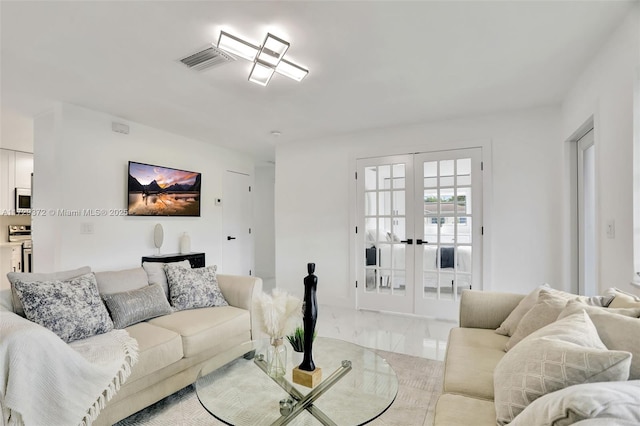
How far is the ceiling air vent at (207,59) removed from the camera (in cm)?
233

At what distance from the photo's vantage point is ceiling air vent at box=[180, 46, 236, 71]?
2332mm

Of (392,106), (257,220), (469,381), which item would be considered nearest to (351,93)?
(392,106)

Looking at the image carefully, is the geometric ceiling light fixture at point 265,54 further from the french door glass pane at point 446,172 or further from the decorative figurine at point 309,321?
the french door glass pane at point 446,172

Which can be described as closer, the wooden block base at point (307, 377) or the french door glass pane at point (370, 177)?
the wooden block base at point (307, 377)

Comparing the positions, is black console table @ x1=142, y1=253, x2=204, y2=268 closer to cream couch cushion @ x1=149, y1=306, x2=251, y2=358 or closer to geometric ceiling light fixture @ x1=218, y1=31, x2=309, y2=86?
cream couch cushion @ x1=149, y1=306, x2=251, y2=358

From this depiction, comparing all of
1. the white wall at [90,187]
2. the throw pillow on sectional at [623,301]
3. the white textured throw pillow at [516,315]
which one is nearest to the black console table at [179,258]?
the white wall at [90,187]

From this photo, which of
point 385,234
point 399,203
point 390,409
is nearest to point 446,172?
point 399,203

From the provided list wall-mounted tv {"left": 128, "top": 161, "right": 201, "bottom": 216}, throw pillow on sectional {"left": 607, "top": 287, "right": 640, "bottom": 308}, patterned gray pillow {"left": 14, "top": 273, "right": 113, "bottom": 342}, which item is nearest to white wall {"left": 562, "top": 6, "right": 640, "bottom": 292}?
throw pillow on sectional {"left": 607, "top": 287, "right": 640, "bottom": 308}

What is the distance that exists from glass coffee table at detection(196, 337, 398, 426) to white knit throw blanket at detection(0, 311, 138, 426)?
1.68ft

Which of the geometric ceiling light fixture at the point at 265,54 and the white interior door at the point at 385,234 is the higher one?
the geometric ceiling light fixture at the point at 265,54

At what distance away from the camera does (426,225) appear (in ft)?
13.2

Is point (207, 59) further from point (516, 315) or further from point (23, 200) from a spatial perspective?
point (23, 200)

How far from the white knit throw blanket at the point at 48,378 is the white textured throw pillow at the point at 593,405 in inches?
74.9

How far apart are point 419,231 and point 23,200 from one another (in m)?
6.25
